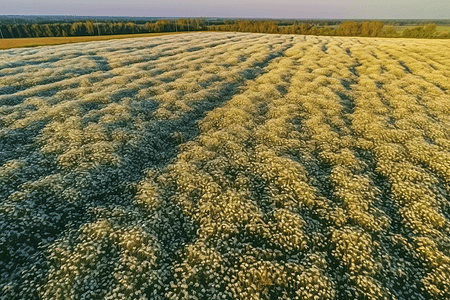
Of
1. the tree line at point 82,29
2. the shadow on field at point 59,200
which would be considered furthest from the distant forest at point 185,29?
the shadow on field at point 59,200

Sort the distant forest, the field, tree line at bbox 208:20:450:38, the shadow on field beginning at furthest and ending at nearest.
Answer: the distant forest
tree line at bbox 208:20:450:38
the shadow on field
the field

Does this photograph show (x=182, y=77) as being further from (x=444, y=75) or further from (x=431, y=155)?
(x=444, y=75)

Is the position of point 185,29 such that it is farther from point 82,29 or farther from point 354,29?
point 354,29

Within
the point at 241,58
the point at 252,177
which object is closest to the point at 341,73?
the point at 241,58

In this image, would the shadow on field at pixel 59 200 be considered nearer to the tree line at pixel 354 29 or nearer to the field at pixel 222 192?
the field at pixel 222 192

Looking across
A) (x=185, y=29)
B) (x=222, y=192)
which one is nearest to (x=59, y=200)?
(x=222, y=192)

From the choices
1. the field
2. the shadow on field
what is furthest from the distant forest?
the shadow on field

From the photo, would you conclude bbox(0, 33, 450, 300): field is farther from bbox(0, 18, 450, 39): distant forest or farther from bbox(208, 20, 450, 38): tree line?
bbox(0, 18, 450, 39): distant forest
